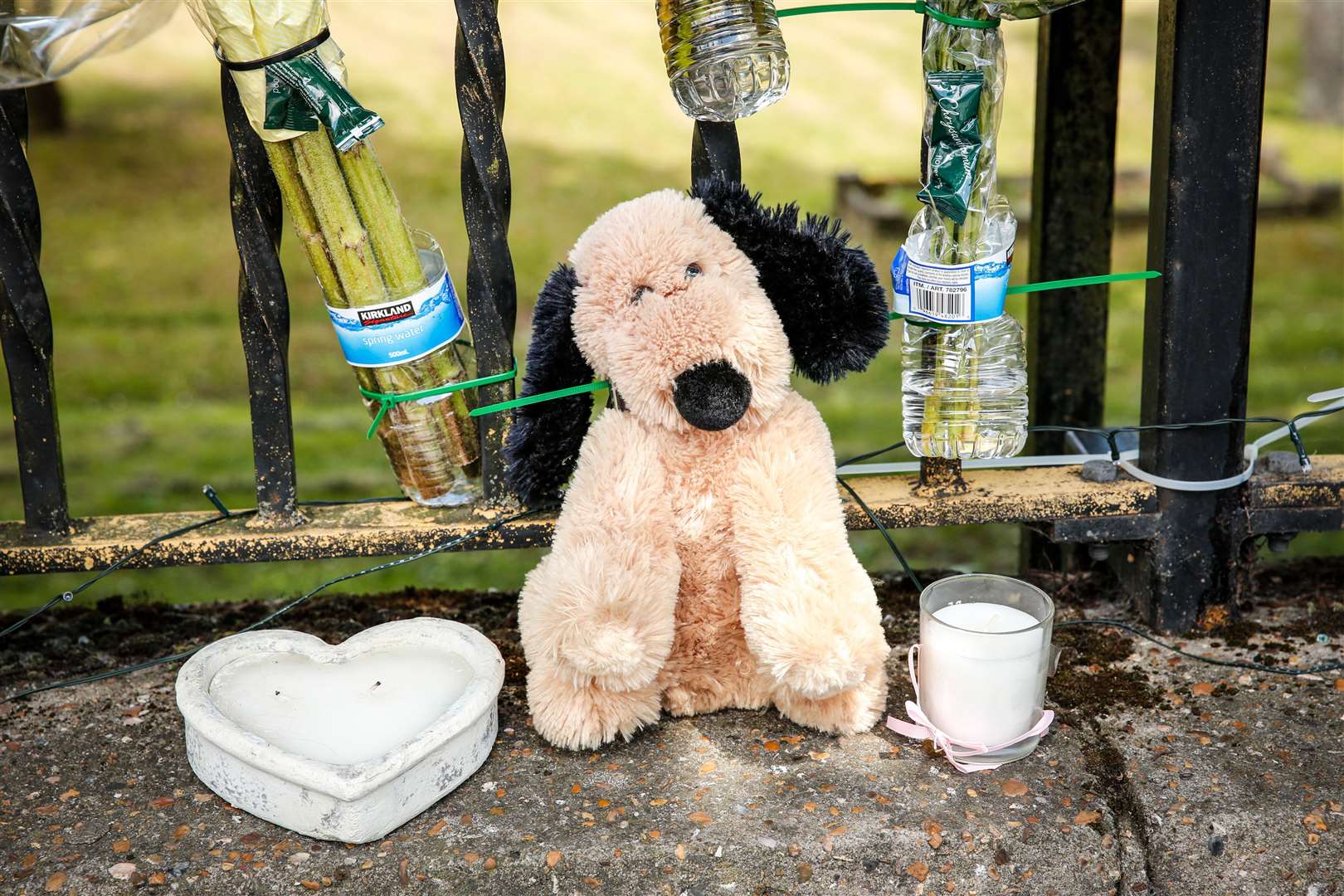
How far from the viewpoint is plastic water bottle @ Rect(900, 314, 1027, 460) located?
2.03 m

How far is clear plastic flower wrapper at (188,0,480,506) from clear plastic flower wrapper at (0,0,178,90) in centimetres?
32

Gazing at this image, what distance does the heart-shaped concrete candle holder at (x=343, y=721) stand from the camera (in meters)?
1.68

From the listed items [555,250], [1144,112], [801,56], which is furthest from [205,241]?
[1144,112]

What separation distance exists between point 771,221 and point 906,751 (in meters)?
0.85

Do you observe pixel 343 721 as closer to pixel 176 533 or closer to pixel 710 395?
pixel 176 533

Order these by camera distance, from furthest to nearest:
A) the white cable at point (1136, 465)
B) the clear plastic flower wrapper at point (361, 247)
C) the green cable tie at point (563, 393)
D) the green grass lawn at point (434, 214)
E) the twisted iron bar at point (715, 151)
→ 1. the green grass lawn at point (434, 214)
2. the white cable at point (1136, 465)
3. the twisted iron bar at point (715, 151)
4. the green cable tie at point (563, 393)
5. the clear plastic flower wrapper at point (361, 247)

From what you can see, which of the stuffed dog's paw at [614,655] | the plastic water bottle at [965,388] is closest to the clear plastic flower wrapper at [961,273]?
the plastic water bottle at [965,388]

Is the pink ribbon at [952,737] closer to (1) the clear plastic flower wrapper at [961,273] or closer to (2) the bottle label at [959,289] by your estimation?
(1) the clear plastic flower wrapper at [961,273]

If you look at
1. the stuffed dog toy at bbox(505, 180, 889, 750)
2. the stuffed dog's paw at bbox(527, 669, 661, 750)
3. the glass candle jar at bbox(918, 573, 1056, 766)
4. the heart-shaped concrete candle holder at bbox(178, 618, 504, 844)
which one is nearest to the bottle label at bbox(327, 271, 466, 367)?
the stuffed dog toy at bbox(505, 180, 889, 750)

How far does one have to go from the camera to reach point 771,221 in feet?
5.97

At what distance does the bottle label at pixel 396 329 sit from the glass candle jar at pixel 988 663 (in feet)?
3.00

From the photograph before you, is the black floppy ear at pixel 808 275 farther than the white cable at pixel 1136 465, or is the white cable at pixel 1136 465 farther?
the white cable at pixel 1136 465

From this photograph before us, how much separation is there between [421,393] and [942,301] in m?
0.89

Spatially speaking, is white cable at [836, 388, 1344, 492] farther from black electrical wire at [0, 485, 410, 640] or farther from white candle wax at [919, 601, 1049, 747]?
black electrical wire at [0, 485, 410, 640]
